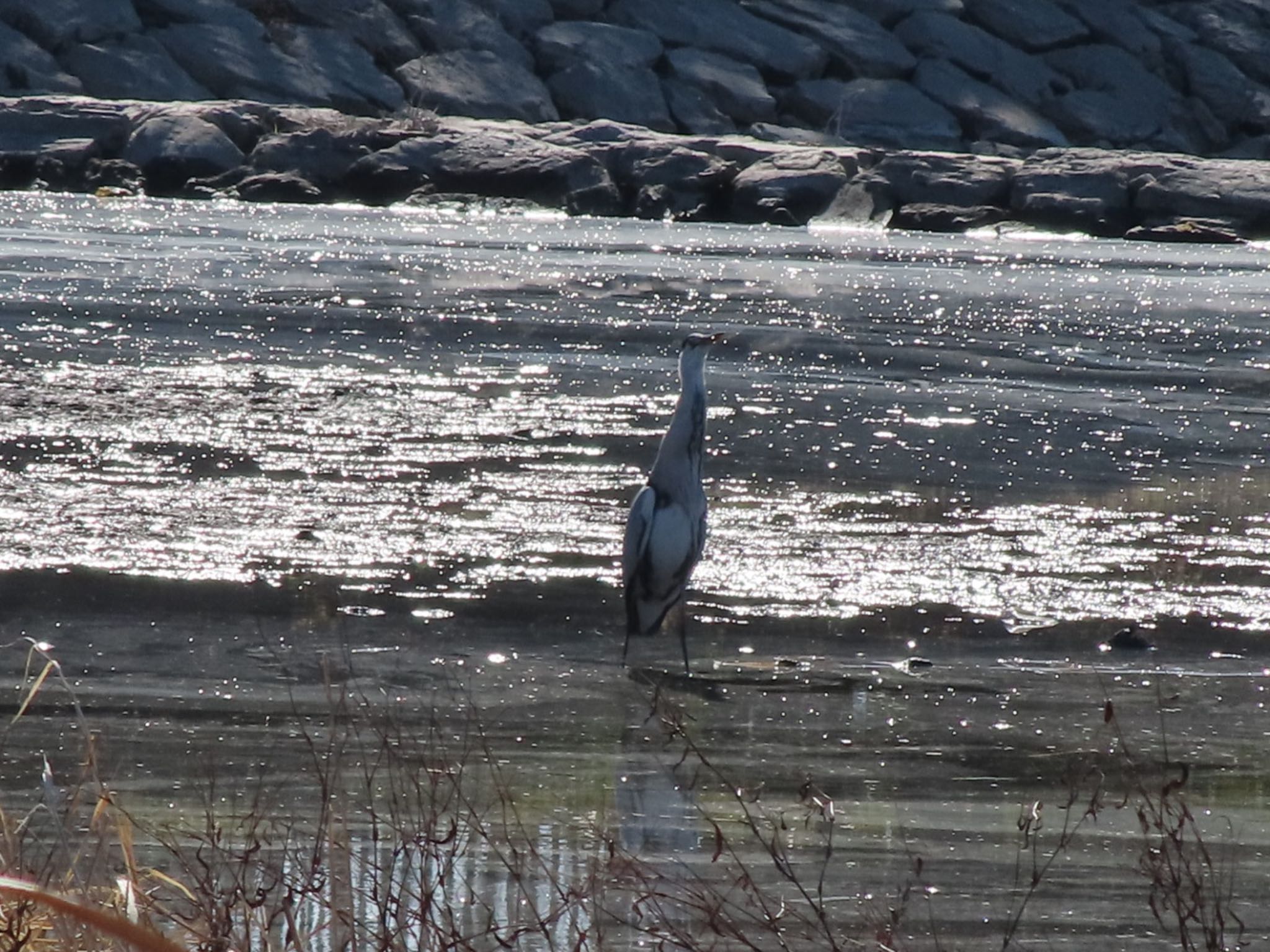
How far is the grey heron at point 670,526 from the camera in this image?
740cm

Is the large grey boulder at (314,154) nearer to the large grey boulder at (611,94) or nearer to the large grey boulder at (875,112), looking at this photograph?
the large grey boulder at (611,94)

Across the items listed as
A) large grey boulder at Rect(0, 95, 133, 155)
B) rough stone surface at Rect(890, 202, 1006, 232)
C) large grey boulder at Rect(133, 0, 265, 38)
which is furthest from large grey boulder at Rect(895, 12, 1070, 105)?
large grey boulder at Rect(0, 95, 133, 155)

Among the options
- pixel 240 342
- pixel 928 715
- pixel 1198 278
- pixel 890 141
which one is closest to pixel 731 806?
pixel 928 715

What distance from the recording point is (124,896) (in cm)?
314

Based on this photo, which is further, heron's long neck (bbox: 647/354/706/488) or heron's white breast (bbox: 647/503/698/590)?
heron's long neck (bbox: 647/354/706/488)

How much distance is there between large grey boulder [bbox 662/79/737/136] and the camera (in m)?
44.3

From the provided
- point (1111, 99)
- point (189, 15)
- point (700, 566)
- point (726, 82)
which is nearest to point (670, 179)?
point (726, 82)

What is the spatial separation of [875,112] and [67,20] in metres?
17.3

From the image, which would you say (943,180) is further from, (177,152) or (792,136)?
(177,152)

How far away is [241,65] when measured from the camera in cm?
4325

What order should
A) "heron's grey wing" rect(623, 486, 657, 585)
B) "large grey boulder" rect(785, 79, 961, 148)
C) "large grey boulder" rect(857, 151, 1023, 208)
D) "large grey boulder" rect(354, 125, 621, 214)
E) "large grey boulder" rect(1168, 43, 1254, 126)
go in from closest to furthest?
"heron's grey wing" rect(623, 486, 657, 585), "large grey boulder" rect(354, 125, 621, 214), "large grey boulder" rect(857, 151, 1023, 208), "large grey boulder" rect(785, 79, 961, 148), "large grey boulder" rect(1168, 43, 1254, 126)

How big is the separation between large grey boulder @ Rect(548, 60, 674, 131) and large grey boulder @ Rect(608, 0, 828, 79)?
250 cm

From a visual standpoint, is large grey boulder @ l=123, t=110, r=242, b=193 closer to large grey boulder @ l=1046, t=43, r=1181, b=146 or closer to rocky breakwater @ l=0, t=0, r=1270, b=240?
rocky breakwater @ l=0, t=0, r=1270, b=240

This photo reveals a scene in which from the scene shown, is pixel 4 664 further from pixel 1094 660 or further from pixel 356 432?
pixel 356 432
